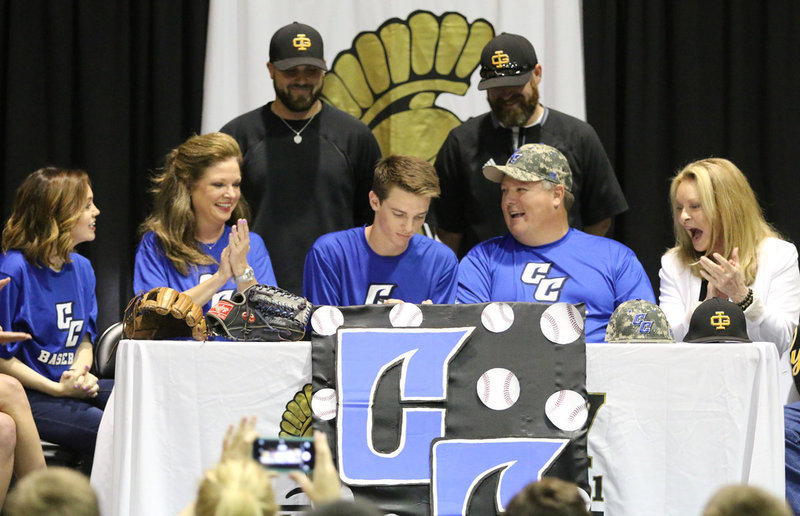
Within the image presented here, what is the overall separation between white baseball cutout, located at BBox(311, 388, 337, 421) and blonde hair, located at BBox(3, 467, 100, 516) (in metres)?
1.28

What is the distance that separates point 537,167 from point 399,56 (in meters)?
1.56

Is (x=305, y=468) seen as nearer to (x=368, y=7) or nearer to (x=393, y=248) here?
(x=393, y=248)

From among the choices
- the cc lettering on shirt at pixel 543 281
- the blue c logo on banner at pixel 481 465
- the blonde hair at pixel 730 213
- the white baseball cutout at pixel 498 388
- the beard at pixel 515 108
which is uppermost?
the beard at pixel 515 108

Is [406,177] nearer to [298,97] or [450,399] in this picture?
[298,97]

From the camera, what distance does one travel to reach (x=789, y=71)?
4.92 metres

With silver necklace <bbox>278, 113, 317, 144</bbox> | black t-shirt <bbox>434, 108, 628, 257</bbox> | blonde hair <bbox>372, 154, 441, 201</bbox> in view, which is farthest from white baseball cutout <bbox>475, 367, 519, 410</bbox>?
silver necklace <bbox>278, 113, 317, 144</bbox>

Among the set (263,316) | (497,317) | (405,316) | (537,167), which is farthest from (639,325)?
(263,316)

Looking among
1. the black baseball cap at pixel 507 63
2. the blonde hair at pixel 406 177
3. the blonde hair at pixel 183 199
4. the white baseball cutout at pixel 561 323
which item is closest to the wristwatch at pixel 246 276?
the blonde hair at pixel 183 199

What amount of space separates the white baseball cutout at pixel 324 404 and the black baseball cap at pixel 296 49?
1780 mm

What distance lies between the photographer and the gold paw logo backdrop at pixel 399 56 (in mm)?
4906

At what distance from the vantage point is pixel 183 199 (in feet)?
12.2

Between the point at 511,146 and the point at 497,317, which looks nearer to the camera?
the point at 497,317

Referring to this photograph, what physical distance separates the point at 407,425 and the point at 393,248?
0.94 metres

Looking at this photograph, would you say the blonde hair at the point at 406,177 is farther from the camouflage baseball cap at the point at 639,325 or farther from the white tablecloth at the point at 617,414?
the white tablecloth at the point at 617,414
